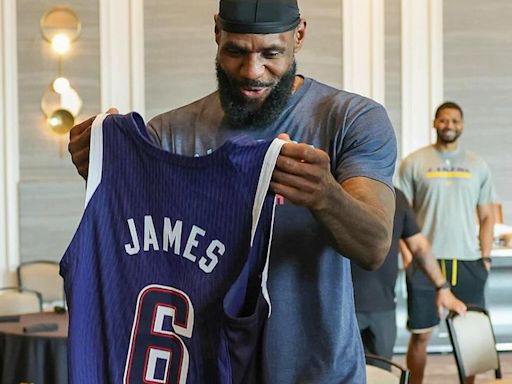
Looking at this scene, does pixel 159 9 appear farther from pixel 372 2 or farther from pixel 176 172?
pixel 176 172

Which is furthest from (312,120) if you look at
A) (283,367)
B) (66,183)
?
(66,183)

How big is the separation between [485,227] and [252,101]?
15.6 ft

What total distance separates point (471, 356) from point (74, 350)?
2809 millimetres

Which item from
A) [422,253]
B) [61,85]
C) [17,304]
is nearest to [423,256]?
[422,253]

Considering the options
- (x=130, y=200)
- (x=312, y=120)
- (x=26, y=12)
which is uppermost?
(x=26, y=12)

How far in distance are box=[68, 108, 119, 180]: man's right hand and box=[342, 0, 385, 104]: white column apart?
20.5ft

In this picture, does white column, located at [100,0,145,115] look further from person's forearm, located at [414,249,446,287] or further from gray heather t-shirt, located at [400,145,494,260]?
person's forearm, located at [414,249,446,287]

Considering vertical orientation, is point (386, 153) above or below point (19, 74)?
below

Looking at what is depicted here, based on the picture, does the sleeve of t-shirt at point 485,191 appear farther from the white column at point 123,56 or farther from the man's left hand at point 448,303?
the white column at point 123,56

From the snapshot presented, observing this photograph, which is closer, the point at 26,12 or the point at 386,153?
the point at 386,153

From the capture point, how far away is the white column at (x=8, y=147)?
308 inches

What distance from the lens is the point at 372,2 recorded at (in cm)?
803

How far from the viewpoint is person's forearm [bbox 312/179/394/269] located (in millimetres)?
1701

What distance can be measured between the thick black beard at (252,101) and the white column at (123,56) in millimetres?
6042
